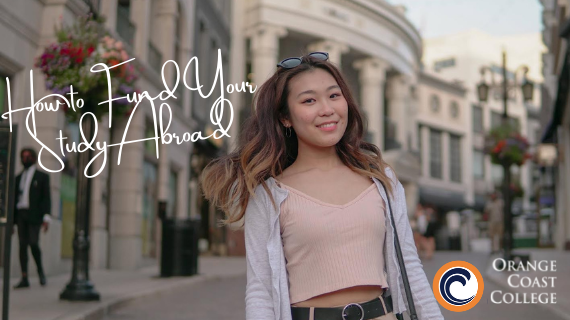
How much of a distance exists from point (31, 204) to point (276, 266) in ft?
30.4

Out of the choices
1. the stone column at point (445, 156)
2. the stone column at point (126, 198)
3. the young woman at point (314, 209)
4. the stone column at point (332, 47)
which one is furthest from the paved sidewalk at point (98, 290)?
the stone column at point (445, 156)

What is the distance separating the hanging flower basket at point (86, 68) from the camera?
9.59 meters

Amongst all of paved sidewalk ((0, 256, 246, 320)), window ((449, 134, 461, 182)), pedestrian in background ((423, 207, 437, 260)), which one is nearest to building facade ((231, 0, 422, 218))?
window ((449, 134, 461, 182))

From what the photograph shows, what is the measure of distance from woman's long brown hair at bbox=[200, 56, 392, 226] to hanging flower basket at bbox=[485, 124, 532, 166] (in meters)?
15.7

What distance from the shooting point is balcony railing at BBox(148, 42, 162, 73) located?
20.4 metres

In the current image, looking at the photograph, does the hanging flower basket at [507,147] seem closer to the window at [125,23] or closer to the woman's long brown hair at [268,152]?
the window at [125,23]

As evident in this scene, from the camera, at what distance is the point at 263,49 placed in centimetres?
3297

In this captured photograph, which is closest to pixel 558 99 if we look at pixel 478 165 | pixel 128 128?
pixel 128 128

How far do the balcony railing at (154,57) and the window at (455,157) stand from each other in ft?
111

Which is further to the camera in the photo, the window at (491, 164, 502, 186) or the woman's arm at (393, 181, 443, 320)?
the window at (491, 164, 502, 186)

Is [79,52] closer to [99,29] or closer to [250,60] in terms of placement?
[99,29]

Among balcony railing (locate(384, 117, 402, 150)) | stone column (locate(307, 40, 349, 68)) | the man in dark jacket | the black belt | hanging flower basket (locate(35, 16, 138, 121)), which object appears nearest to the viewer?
the black belt

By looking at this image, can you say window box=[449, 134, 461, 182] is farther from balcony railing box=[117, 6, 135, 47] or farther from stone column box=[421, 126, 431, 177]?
balcony railing box=[117, 6, 135, 47]

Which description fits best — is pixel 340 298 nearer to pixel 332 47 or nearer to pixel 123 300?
pixel 123 300
